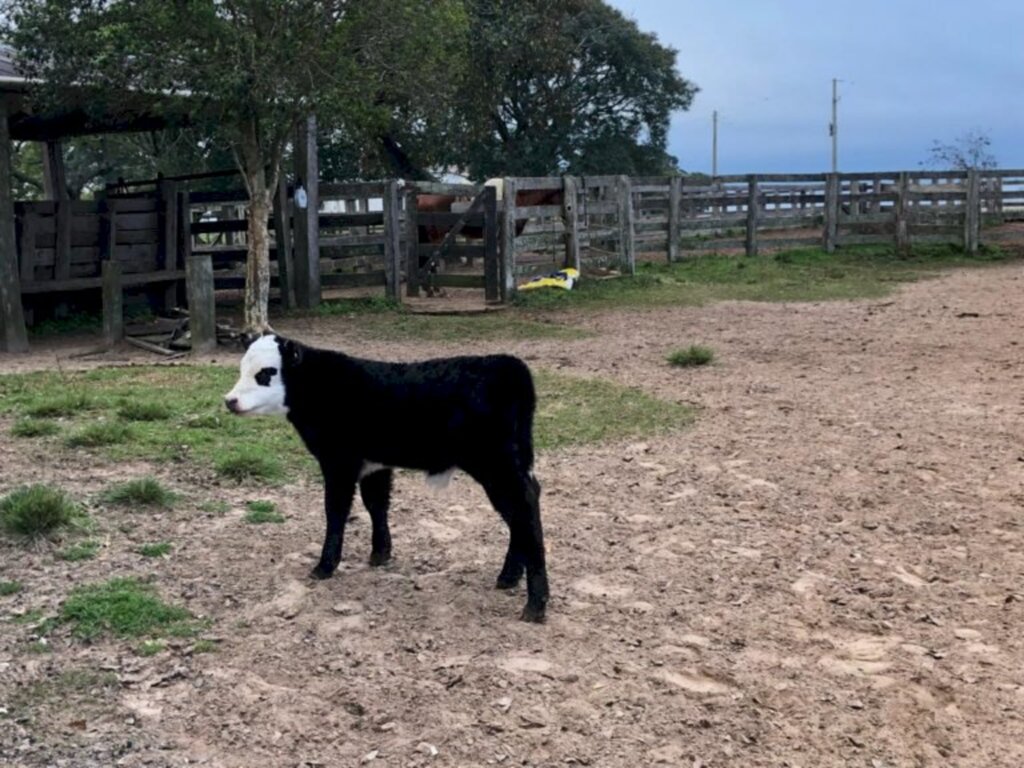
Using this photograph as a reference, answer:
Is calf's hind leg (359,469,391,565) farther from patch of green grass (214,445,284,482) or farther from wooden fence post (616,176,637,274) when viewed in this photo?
wooden fence post (616,176,637,274)

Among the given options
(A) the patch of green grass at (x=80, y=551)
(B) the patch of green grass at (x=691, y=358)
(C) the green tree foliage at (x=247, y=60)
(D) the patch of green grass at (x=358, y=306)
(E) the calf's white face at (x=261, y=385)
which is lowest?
(A) the patch of green grass at (x=80, y=551)

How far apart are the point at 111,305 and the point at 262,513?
7283 mm

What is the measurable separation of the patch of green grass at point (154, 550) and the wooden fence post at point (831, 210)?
20030 millimetres

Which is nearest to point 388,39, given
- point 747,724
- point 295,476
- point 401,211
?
point 401,211

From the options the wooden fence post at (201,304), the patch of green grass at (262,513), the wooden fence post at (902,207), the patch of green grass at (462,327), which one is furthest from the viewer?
the wooden fence post at (902,207)

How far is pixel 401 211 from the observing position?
1691cm

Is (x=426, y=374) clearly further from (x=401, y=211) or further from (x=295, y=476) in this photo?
(x=401, y=211)

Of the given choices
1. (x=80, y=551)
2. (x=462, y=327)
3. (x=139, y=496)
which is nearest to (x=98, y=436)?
(x=139, y=496)

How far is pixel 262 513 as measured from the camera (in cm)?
586

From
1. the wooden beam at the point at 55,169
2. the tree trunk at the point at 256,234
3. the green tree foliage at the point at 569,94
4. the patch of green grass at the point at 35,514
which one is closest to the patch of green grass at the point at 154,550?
the patch of green grass at the point at 35,514

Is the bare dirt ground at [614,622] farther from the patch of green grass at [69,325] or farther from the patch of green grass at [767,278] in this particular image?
the patch of green grass at [767,278]

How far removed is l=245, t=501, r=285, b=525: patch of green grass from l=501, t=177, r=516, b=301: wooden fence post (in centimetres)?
1009

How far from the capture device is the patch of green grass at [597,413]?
7778 millimetres

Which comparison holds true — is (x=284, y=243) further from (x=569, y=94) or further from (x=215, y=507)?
(x=569, y=94)
